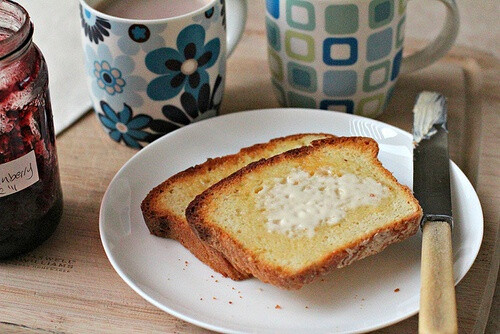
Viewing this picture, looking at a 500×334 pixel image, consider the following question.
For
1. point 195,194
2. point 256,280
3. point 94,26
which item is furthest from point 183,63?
point 256,280

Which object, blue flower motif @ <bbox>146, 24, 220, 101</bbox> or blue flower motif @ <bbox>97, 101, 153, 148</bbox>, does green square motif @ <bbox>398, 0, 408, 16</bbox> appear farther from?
blue flower motif @ <bbox>97, 101, 153, 148</bbox>

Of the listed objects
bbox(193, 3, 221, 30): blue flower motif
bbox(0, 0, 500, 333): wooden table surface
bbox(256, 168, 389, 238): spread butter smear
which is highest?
bbox(193, 3, 221, 30): blue flower motif

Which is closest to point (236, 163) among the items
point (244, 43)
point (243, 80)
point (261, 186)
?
point (261, 186)

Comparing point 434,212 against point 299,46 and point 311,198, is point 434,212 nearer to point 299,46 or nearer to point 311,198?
point 311,198

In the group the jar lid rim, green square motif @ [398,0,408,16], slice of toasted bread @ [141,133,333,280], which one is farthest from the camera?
green square motif @ [398,0,408,16]

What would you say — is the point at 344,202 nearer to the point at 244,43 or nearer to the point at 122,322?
the point at 122,322

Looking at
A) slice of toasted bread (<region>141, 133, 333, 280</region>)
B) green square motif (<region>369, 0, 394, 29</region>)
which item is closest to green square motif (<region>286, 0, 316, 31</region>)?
green square motif (<region>369, 0, 394, 29</region>)
